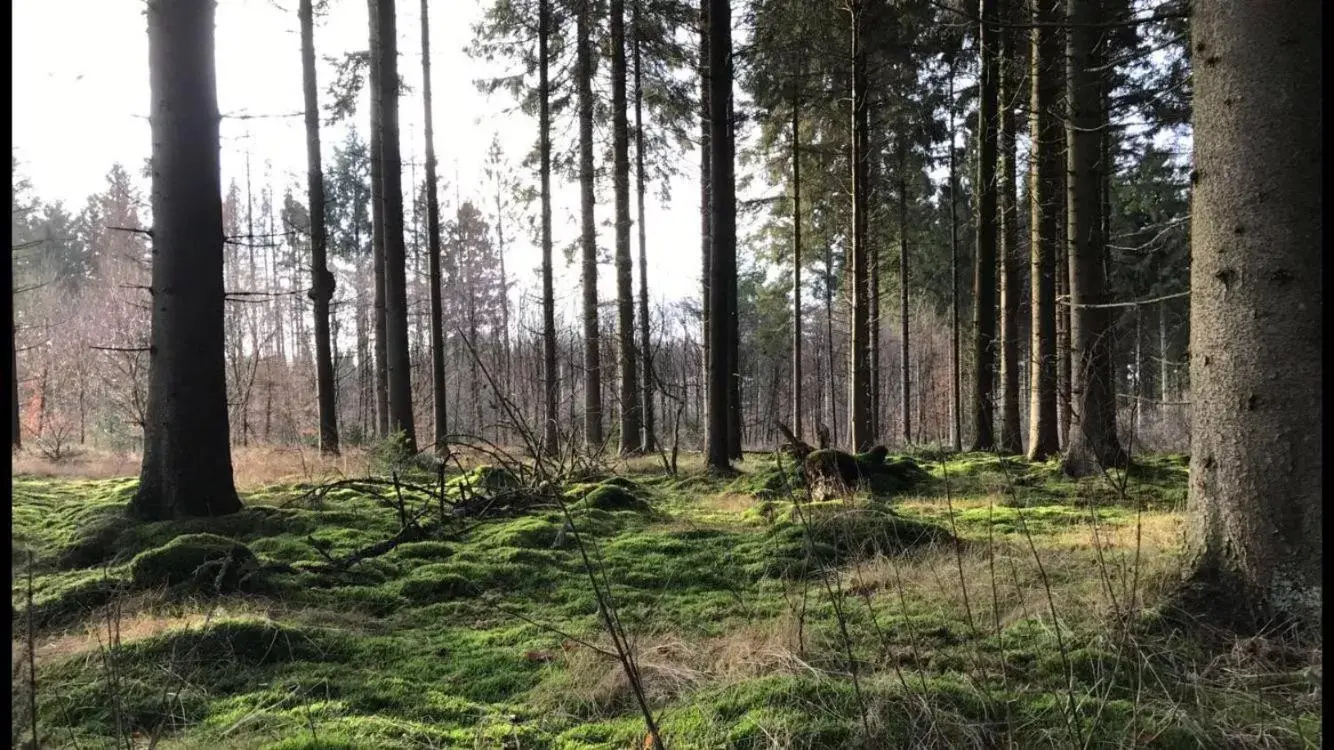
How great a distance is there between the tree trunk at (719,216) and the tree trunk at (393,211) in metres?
5.17

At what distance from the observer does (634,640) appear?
2.49 metres

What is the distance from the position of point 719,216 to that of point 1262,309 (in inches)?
306

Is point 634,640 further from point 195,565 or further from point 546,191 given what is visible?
point 546,191

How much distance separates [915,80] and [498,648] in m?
16.2

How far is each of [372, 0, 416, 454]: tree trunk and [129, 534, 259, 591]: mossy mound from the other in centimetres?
717

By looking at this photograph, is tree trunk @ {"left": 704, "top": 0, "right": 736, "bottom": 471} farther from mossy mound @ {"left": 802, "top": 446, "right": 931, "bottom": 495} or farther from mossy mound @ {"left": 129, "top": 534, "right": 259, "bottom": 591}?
mossy mound @ {"left": 129, "top": 534, "right": 259, "bottom": 591}

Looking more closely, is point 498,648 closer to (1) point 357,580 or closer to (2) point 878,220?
(1) point 357,580

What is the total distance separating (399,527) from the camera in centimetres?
651

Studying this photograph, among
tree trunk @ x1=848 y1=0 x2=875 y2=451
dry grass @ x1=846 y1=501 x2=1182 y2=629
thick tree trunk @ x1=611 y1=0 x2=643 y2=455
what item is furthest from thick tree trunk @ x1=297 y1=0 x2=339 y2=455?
dry grass @ x1=846 y1=501 x2=1182 y2=629

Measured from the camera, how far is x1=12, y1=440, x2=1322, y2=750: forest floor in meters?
2.29

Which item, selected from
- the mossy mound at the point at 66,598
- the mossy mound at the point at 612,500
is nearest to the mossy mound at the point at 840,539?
the mossy mound at the point at 612,500

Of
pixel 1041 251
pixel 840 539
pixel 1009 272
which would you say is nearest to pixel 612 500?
pixel 840 539

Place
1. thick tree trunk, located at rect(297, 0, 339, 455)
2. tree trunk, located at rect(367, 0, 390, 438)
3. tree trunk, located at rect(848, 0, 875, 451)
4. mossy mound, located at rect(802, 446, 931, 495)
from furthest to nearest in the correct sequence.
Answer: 1. thick tree trunk, located at rect(297, 0, 339, 455)
2. tree trunk, located at rect(367, 0, 390, 438)
3. tree trunk, located at rect(848, 0, 875, 451)
4. mossy mound, located at rect(802, 446, 931, 495)

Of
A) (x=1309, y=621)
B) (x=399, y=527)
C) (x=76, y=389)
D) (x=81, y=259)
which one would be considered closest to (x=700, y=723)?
(x=1309, y=621)
